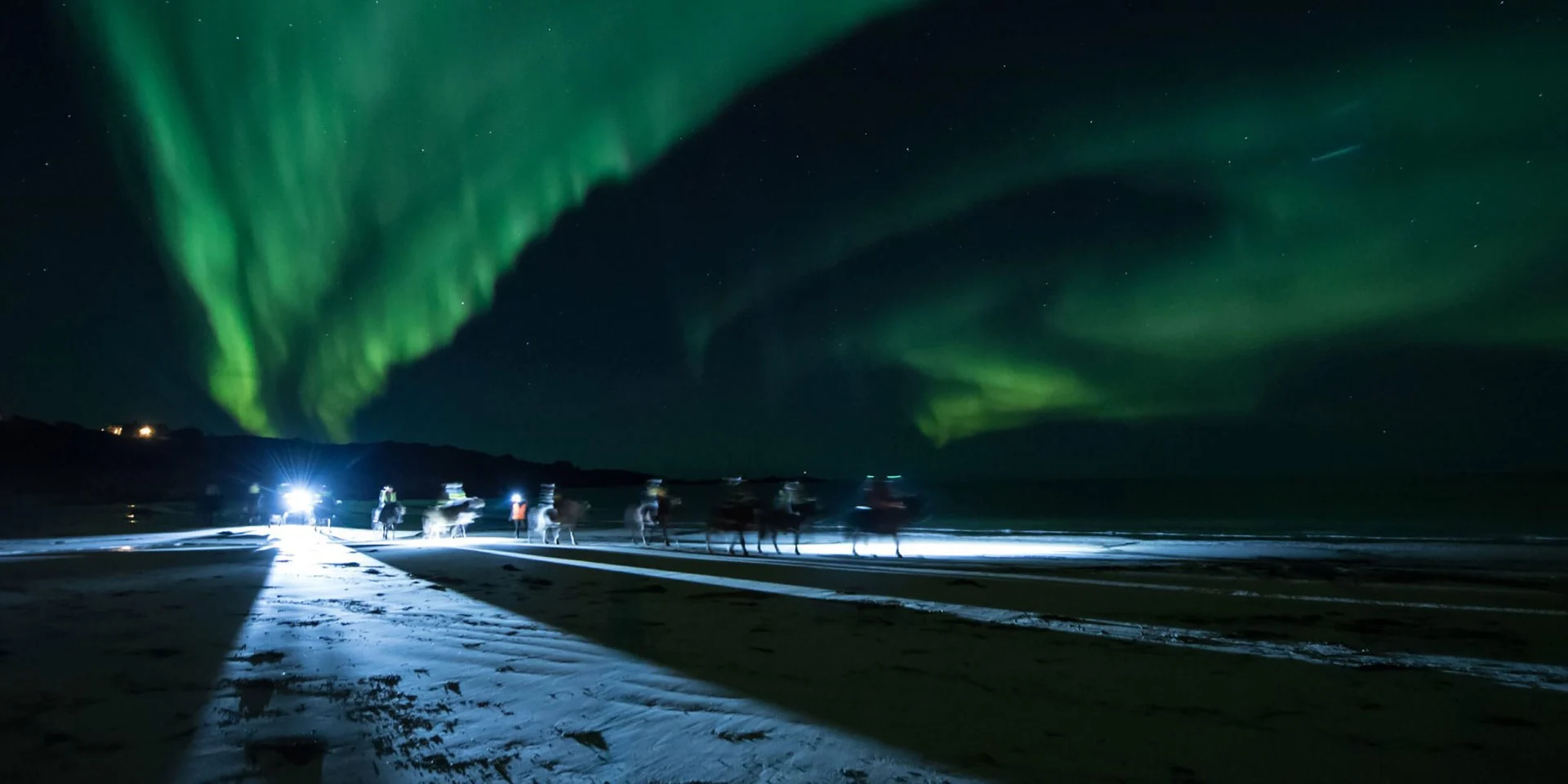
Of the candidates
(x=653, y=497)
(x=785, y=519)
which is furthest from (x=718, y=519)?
(x=653, y=497)

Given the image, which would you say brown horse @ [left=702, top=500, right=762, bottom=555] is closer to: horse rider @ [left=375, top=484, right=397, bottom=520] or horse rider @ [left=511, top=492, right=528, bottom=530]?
horse rider @ [left=511, top=492, right=528, bottom=530]

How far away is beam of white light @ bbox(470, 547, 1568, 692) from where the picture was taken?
7.00 meters

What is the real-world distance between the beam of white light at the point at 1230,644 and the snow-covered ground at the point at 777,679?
0.05 metres

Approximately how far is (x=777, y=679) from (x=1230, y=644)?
16.0 ft

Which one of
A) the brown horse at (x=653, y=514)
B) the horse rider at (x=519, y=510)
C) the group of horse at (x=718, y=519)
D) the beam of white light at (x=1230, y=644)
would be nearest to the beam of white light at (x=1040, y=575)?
the group of horse at (x=718, y=519)

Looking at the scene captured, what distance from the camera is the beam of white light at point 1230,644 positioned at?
7.00m

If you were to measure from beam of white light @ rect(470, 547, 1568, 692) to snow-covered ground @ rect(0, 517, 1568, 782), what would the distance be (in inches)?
2.0

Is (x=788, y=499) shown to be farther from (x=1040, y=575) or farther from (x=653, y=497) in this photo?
(x=1040, y=575)

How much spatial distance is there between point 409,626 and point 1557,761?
995cm

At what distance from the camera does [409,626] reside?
9.12 metres

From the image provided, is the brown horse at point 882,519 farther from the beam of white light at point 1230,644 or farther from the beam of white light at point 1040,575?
the beam of white light at point 1230,644

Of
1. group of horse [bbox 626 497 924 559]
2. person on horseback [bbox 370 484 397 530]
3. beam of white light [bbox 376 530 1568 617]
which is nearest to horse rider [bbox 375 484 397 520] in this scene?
person on horseback [bbox 370 484 397 530]

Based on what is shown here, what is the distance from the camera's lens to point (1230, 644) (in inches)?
323

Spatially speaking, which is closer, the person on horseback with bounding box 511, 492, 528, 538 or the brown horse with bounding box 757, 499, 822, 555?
the brown horse with bounding box 757, 499, 822, 555
